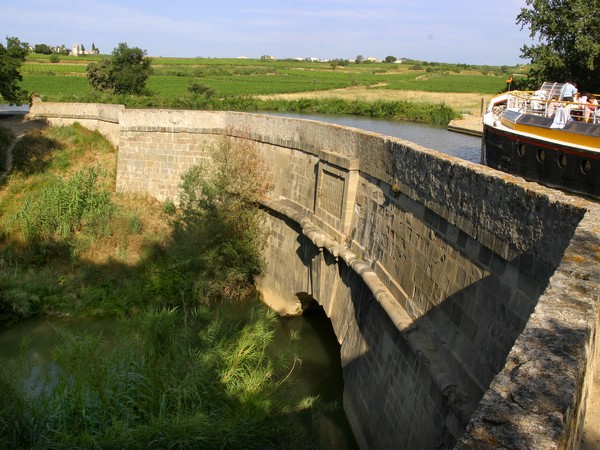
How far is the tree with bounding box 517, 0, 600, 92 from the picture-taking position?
1814 cm

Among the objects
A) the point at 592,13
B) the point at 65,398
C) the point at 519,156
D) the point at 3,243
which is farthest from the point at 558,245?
the point at 592,13

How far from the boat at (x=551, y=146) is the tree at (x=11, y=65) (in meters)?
18.0

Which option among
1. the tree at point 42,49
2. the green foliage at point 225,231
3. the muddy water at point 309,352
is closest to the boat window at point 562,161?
the muddy water at point 309,352

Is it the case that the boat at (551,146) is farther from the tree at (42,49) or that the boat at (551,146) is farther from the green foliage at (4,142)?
the tree at (42,49)

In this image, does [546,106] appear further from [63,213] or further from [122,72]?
[122,72]

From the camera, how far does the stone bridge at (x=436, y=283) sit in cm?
233

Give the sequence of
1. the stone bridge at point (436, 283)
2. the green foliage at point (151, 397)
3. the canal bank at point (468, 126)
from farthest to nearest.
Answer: the canal bank at point (468, 126), the green foliage at point (151, 397), the stone bridge at point (436, 283)

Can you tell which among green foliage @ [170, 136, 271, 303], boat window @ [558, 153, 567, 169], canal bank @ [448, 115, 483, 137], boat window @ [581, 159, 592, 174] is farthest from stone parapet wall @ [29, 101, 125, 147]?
canal bank @ [448, 115, 483, 137]

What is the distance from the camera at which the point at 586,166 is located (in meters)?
8.48

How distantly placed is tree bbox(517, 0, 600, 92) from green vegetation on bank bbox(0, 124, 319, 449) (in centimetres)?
1199

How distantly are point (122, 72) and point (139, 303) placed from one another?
25.7 meters

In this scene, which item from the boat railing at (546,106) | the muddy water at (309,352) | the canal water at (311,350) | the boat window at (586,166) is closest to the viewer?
the boat window at (586,166)

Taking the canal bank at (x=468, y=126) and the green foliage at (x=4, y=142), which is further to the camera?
the canal bank at (x=468, y=126)

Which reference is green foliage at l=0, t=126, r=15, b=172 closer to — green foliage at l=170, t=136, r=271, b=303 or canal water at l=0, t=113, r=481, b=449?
canal water at l=0, t=113, r=481, b=449
